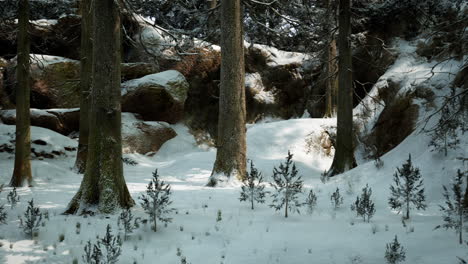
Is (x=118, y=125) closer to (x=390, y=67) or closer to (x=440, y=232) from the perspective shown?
(x=440, y=232)

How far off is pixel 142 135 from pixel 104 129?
36.7ft

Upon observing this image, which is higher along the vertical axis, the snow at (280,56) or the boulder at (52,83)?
the snow at (280,56)

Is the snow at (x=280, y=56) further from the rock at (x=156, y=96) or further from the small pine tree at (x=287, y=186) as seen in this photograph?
the small pine tree at (x=287, y=186)

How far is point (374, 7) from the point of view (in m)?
18.1

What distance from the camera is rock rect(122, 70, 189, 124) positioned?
1694cm

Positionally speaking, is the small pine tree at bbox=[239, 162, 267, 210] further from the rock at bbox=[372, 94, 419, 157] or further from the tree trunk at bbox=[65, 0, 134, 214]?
the rock at bbox=[372, 94, 419, 157]

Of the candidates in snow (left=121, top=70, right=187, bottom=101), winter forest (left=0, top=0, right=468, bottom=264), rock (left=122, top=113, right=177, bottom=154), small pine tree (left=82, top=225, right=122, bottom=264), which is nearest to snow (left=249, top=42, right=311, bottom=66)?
winter forest (left=0, top=0, right=468, bottom=264)

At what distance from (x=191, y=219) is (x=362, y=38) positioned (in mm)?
16904

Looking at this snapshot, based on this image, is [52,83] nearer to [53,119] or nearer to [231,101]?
[53,119]

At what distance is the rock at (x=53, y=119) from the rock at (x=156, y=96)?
8.29 ft

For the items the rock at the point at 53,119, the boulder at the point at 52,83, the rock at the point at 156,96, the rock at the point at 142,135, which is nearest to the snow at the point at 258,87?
the rock at the point at 156,96

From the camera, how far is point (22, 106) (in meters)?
9.23

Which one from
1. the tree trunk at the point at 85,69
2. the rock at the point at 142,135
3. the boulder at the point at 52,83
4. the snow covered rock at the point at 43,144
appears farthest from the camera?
the boulder at the point at 52,83

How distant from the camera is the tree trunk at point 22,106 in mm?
9203
